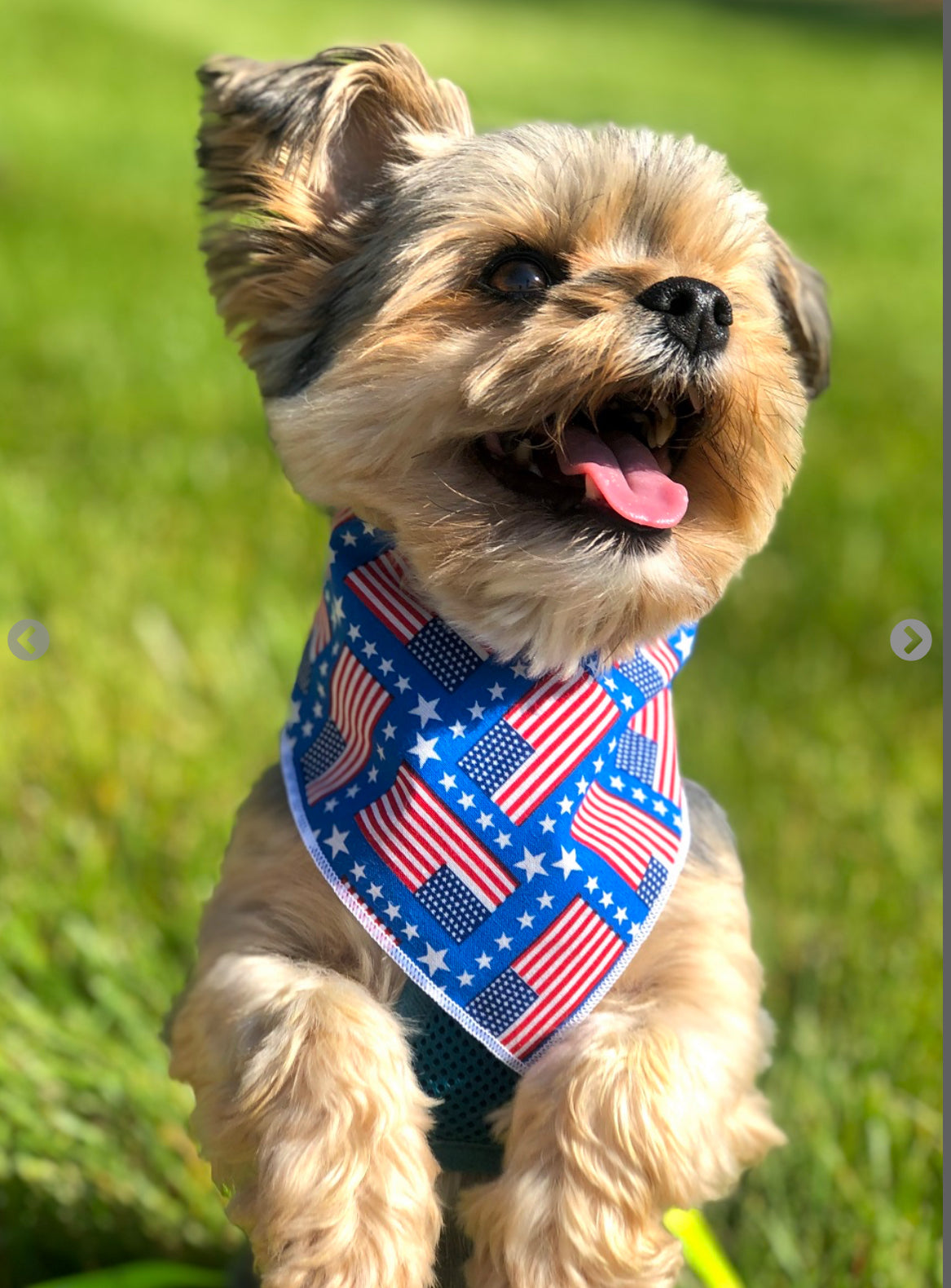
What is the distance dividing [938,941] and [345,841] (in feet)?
7.06

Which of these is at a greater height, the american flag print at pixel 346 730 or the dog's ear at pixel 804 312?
the dog's ear at pixel 804 312

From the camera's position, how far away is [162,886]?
339 centimetres

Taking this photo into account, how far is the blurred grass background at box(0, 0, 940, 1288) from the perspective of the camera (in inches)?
112

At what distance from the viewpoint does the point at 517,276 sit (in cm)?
191

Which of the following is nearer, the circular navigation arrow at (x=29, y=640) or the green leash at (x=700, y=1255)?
the green leash at (x=700, y=1255)

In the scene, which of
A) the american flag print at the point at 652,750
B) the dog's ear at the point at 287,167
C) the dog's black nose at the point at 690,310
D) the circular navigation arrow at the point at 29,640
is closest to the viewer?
the dog's black nose at the point at 690,310

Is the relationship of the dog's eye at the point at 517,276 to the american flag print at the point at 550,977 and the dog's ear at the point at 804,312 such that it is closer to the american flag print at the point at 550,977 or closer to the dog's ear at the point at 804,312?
the dog's ear at the point at 804,312

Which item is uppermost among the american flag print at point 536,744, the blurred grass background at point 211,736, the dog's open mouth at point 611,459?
Result: the dog's open mouth at point 611,459

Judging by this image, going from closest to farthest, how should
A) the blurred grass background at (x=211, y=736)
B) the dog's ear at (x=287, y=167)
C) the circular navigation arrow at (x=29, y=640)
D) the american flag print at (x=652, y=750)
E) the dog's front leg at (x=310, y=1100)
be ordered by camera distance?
1. the dog's front leg at (x=310, y=1100)
2. the american flag print at (x=652, y=750)
3. the dog's ear at (x=287, y=167)
4. the blurred grass background at (x=211, y=736)
5. the circular navigation arrow at (x=29, y=640)

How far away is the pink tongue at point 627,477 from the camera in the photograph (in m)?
1.76

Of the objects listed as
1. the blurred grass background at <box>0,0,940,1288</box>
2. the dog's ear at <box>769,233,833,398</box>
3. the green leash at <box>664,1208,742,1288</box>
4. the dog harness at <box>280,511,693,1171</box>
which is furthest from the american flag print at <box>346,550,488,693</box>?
the blurred grass background at <box>0,0,940,1288</box>

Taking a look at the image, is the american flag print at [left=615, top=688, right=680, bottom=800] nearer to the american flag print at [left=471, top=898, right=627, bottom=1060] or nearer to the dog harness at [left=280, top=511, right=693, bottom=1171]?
the dog harness at [left=280, top=511, right=693, bottom=1171]

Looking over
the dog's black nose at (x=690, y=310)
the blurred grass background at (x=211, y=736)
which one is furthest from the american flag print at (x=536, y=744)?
the blurred grass background at (x=211, y=736)

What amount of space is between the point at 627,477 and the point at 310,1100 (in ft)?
2.78
